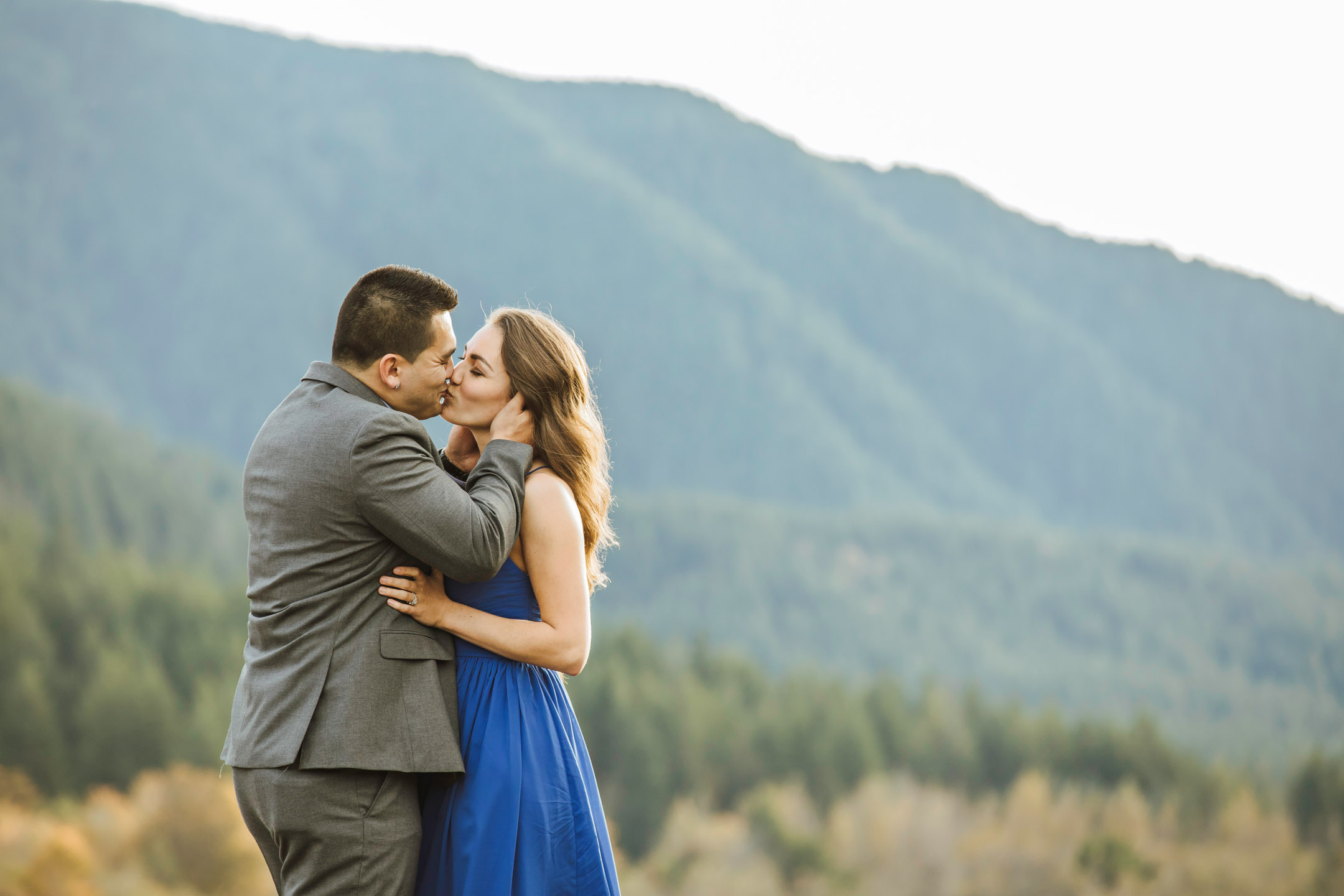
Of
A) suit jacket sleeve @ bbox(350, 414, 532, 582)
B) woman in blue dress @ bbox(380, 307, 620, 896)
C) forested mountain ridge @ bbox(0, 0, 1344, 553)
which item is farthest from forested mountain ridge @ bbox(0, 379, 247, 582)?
suit jacket sleeve @ bbox(350, 414, 532, 582)

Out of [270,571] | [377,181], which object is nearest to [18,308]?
[377,181]

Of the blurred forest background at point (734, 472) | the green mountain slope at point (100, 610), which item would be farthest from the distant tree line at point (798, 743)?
the green mountain slope at point (100, 610)

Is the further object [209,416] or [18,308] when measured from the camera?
[209,416]

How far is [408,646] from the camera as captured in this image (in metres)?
2.05

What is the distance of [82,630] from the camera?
14.6 m

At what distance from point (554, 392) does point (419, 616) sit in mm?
593

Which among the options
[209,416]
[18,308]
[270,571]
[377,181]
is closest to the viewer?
[270,571]

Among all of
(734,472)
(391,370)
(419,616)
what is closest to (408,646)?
(419,616)

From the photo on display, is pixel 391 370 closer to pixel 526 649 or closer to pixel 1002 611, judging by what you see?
pixel 526 649

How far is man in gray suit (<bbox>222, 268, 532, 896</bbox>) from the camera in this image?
6.36 feet

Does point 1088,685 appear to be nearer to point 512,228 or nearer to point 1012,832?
point 1012,832

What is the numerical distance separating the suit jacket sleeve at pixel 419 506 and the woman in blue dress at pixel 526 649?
13cm

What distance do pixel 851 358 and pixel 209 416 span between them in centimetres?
3169

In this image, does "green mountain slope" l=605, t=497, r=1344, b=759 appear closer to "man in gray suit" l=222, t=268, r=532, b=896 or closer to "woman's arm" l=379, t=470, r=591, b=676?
"woman's arm" l=379, t=470, r=591, b=676
